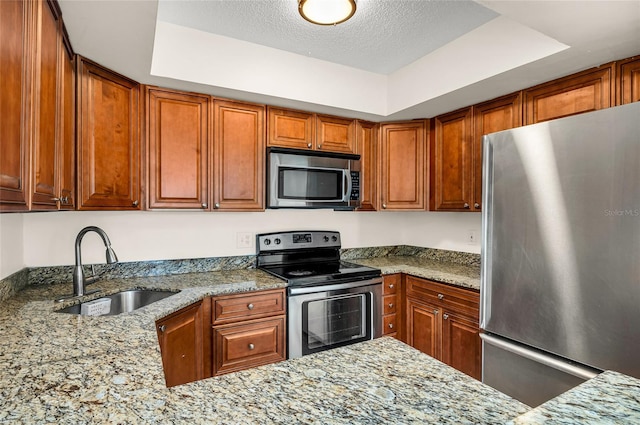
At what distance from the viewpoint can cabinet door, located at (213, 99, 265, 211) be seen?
2.41m

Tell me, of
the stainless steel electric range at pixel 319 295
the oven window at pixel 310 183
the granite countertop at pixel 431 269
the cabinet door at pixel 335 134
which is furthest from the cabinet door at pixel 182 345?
the cabinet door at pixel 335 134

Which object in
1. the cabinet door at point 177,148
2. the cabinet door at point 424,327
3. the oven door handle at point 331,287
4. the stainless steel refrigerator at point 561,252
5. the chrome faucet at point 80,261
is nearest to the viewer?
the stainless steel refrigerator at point 561,252

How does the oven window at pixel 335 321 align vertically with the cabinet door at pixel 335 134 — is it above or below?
below

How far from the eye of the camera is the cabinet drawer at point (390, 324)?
8.88ft

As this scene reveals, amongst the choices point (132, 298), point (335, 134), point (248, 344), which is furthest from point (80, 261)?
point (335, 134)

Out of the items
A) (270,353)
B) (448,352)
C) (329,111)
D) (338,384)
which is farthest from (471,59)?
(270,353)

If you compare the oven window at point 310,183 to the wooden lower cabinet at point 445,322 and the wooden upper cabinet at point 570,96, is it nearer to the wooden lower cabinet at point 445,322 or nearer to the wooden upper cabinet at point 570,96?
the wooden lower cabinet at point 445,322

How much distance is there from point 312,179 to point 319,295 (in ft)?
2.91

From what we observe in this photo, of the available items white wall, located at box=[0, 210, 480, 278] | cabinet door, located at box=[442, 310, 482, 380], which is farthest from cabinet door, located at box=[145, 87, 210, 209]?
cabinet door, located at box=[442, 310, 482, 380]

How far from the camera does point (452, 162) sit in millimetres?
2725

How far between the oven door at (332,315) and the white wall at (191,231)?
720 millimetres

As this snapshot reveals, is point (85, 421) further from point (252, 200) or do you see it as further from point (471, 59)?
point (471, 59)

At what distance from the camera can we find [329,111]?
274 cm

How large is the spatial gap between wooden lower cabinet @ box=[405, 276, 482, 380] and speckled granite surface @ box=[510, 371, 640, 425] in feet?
4.81
